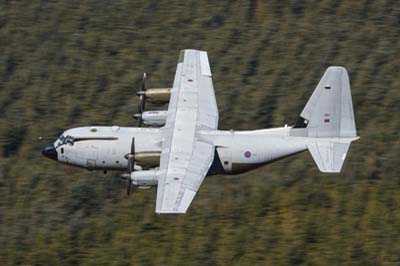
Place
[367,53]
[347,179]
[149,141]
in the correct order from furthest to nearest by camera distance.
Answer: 1. [367,53]
2. [347,179]
3. [149,141]

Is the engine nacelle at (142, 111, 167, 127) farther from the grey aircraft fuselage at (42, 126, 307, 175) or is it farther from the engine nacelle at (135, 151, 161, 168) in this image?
the engine nacelle at (135, 151, 161, 168)

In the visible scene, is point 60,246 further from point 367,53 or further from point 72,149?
point 367,53

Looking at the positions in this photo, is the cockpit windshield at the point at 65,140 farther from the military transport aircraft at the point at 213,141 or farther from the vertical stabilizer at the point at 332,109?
the vertical stabilizer at the point at 332,109

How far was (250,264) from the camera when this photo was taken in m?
56.6

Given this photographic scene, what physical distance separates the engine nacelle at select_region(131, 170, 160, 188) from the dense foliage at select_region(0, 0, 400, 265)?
7153 millimetres

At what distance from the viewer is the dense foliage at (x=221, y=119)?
189 feet

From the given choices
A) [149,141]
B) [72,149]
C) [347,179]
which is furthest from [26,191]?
[347,179]

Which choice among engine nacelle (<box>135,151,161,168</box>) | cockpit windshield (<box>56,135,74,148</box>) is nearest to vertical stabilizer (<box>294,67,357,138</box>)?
engine nacelle (<box>135,151,161,168</box>)

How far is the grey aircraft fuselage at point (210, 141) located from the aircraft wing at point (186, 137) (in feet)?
2.64

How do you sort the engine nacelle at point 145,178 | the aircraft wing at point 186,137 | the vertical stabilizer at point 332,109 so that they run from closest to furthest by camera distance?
1. the aircraft wing at point 186,137
2. the engine nacelle at point 145,178
3. the vertical stabilizer at point 332,109

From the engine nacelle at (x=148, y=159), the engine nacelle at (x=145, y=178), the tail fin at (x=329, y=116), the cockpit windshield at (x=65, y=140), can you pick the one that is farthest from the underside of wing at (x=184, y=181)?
the cockpit windshield at (x=65, y=140)

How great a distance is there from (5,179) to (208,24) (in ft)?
67.7

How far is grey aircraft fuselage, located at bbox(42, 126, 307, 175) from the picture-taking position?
55.0 m

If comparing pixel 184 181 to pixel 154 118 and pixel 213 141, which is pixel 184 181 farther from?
pixel 154 118
